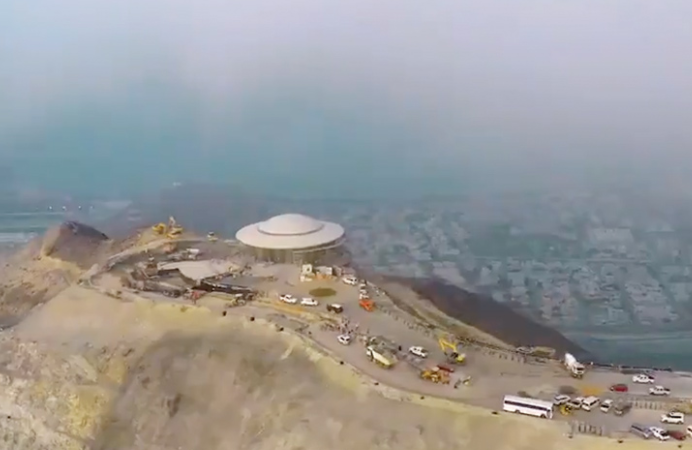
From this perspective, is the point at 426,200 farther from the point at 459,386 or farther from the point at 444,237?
the point at 459,386

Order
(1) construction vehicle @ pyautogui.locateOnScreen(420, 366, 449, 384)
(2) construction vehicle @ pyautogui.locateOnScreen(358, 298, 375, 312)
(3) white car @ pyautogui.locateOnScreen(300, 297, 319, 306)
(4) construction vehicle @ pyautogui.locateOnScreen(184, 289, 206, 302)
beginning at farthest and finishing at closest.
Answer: (4) construction vehicle @ pyautogui.locateOnScreen(184, 289, 206, 302)
(3) white car @ pyautogui.locateOnScreen(300, 297, 319, 306)
(2) construction vehicle @ pyautogui.locateOnScreen(358, 298, 375, 312)
(1) construction vehicle @ pyautogui.locateOnScreen(420, 366, 449, 384)

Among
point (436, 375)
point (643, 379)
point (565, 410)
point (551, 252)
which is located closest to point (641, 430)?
point (565, 410)

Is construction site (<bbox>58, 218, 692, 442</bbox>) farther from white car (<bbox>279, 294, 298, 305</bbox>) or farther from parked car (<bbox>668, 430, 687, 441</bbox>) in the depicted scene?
parked car (<bbox>668, 430, 687, 441</bbox>)

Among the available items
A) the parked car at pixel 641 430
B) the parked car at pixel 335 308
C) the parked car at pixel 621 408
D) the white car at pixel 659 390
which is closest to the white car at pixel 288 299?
the parked car at pixel 335 308

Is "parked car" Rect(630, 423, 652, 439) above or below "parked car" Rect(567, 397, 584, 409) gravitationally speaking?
above

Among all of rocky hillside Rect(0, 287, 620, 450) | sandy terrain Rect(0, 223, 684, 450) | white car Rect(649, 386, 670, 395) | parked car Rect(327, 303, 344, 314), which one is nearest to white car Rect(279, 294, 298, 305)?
sandy terrain Rect(0, 223, 684, 450)
